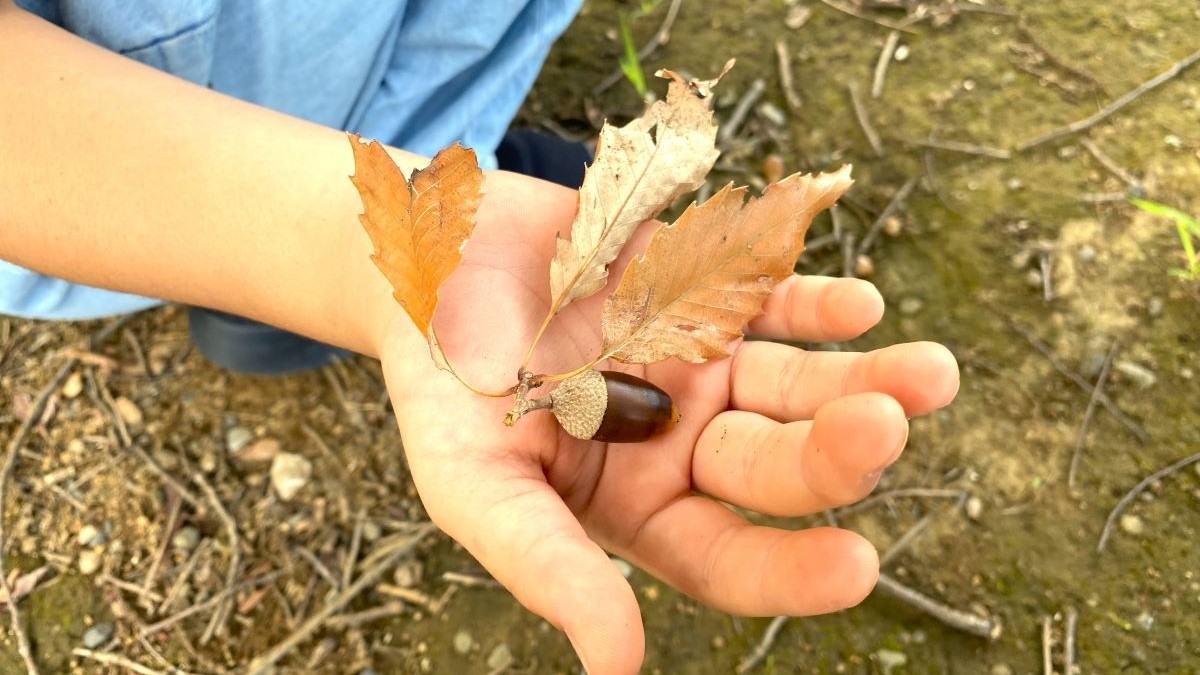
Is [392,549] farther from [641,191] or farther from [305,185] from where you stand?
[641,191]

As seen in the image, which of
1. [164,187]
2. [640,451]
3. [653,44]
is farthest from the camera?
[653,44]

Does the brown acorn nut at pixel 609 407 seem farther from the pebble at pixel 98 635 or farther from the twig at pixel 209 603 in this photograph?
the pebble at pixel 98 635

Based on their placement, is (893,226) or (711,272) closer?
(711,272)

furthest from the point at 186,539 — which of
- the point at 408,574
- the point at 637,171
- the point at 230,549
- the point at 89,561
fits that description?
the point at 637,171

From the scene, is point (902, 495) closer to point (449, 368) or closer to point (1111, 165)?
point (1111, 165)

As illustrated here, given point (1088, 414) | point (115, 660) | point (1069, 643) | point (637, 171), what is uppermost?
point (637, 171)

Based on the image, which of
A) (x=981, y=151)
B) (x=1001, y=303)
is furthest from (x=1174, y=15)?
Answer: (x=1001, y=303)

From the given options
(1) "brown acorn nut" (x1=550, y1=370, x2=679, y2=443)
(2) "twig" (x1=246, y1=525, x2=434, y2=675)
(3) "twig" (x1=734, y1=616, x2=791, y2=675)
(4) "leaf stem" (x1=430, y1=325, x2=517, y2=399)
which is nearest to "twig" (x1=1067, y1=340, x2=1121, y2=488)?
(3) "twig" (x1=734, y1=616, x2=791, y2=675)
